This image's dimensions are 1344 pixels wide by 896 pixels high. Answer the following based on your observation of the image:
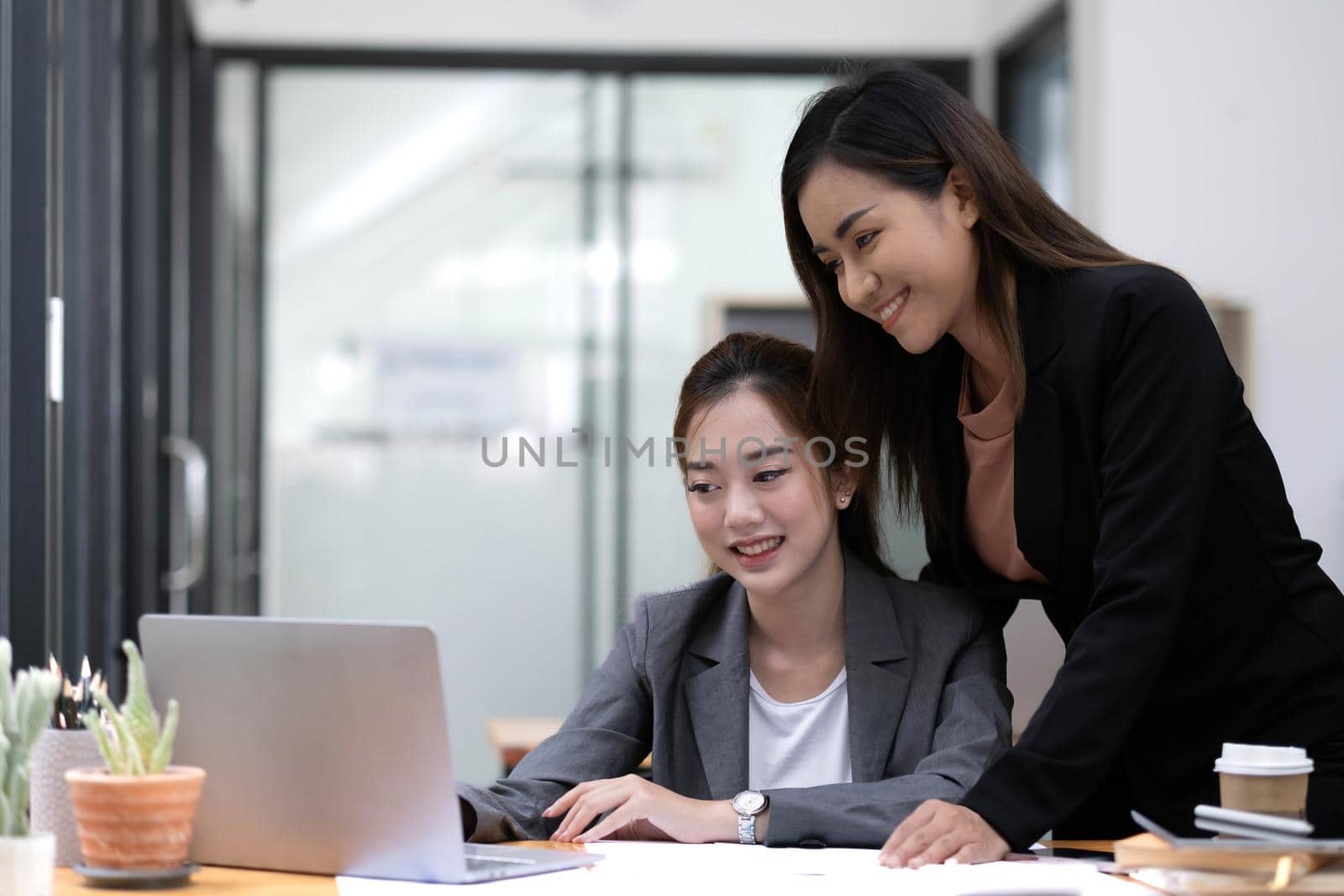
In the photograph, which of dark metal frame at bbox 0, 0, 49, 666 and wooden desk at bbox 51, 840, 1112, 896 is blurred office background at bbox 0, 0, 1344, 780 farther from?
wooden desk at bbox 51, 840, 1112, 896

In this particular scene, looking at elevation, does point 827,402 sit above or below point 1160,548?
above

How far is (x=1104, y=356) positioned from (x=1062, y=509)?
0.19m

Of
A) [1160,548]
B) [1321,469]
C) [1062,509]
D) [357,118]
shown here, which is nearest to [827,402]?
[1062,509]

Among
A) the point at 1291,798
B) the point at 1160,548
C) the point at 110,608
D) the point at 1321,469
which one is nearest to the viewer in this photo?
the point at 1291,798

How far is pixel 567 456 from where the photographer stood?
4793 mm

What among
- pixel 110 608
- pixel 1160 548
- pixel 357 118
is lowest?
pixel 110 608

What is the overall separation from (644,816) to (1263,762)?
2.02ft

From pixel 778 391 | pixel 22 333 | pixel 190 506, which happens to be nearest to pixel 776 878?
pixel 778 391

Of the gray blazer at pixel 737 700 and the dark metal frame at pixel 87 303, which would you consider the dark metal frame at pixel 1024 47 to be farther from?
the gray blazer at pixel 737 700

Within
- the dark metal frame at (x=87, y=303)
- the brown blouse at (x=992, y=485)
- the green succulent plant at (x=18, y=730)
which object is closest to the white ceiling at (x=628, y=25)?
the dark metal frame at (x=87, y=303)

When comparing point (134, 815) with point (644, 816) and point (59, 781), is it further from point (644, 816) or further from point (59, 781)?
point (644, 816)

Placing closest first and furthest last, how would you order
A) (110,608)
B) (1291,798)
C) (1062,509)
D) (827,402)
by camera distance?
(1291,798) < (1062,509) < (827,402) < (110,608)

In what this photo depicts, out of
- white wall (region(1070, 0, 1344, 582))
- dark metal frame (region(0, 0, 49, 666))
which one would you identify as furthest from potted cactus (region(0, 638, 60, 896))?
white wall (region(1070, 0, 1344, 582))

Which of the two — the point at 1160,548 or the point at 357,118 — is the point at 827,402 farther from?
the point at 357,118
